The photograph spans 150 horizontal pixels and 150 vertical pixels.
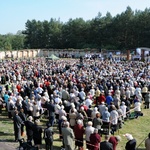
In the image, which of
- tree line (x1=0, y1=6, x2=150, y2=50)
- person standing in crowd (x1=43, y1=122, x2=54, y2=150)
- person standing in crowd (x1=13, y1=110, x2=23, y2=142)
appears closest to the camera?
person standing in crowd (x1=43, y1=122, x2=54, y2=150)

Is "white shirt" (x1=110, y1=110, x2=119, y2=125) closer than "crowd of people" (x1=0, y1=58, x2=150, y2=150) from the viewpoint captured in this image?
No

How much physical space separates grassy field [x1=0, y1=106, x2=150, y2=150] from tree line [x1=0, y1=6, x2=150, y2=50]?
4709cm

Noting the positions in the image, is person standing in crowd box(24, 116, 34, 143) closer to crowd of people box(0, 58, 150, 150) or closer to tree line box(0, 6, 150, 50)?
crowd of people box(0, 58, 150, 150)

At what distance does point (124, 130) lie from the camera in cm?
1617

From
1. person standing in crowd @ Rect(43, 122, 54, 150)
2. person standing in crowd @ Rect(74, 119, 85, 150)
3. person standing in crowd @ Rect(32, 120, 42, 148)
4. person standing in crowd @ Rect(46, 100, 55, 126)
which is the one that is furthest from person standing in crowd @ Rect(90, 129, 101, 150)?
person standing in crowd @ Rect(46, 100, 55, 126)

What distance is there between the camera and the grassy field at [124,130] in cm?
1388

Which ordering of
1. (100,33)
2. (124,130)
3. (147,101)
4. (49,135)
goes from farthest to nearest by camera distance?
1. (100,33)
2. (147,101)
3. (124,130)
4. (49,135)

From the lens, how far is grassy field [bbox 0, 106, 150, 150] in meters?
13.9

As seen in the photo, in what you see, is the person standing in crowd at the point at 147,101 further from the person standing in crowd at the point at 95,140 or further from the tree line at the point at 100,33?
the tree line at the point at 100,33

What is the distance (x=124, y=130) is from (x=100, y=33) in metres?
54.8

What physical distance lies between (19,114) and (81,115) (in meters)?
2.94

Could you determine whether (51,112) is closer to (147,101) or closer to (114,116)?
(114,116)

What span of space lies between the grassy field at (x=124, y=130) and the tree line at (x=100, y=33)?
154ft

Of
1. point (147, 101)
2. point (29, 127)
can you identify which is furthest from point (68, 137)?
point (147, 101)
